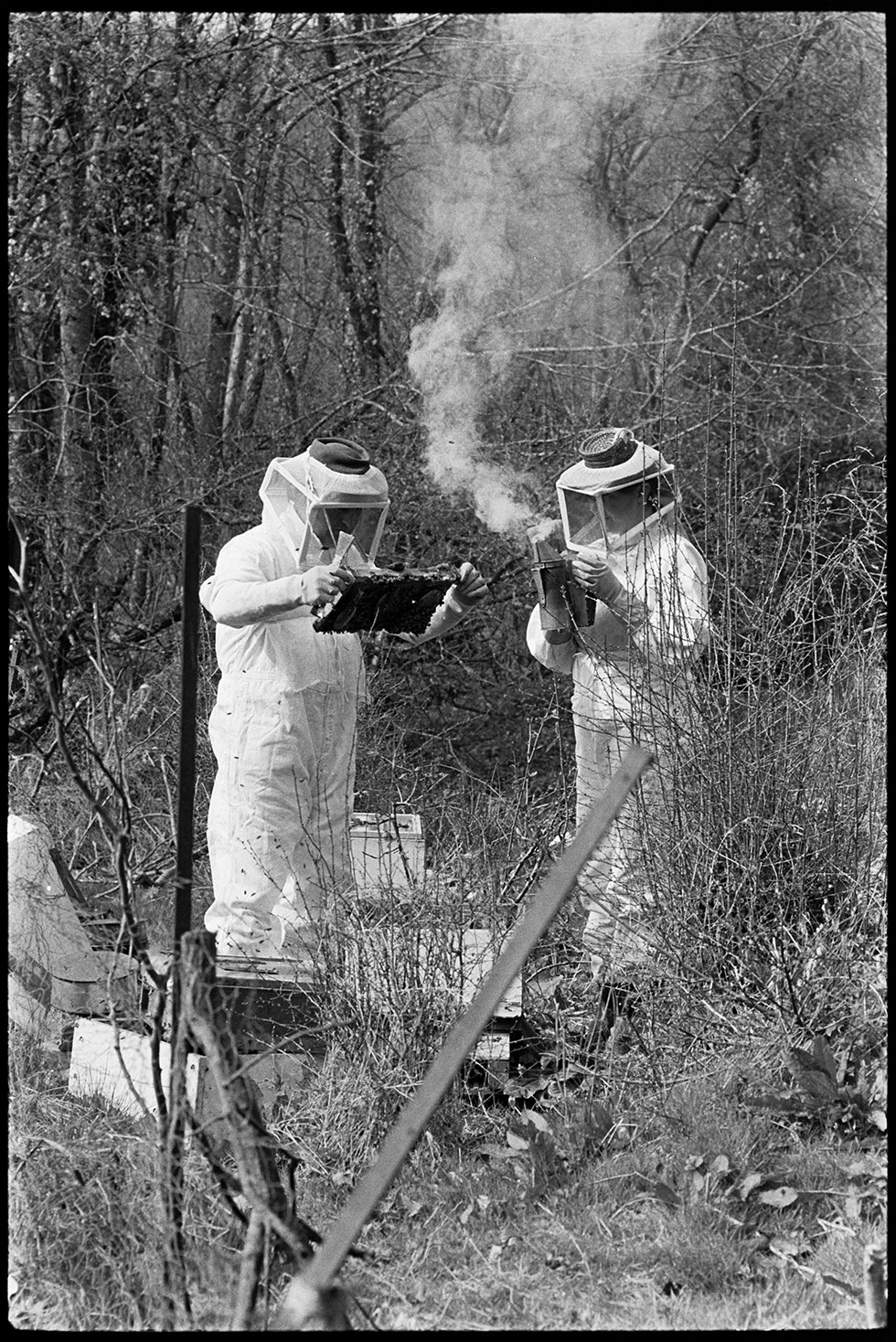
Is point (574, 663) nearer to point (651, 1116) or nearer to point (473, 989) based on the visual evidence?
point (473, 989)

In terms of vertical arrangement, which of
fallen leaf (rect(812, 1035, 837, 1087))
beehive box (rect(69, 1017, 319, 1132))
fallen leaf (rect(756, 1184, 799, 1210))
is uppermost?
fallen leaf (rect(812, 1035, 837, 1087))

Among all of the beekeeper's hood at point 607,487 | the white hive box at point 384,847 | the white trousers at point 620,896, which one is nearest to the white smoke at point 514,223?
the beekeeper's hood at point 607,487

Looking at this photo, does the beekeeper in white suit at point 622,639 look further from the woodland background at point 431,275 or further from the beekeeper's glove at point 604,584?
the woodland background at point 431,275

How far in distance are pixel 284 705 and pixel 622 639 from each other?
147 cm

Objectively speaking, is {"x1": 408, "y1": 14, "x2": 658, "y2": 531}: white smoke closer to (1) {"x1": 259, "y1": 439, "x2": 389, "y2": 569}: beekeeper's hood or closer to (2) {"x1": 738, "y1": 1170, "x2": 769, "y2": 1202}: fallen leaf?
(1) {"x1": 259, "y1": 439, "x2": 389, "y2": 569}: beekeeper's hood

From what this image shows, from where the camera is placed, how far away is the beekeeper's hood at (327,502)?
5.32m

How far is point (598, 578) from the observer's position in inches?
215

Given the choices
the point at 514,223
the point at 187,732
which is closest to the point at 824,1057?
the point at 187,732

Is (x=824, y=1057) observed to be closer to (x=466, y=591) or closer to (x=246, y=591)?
(x=466, y=591)

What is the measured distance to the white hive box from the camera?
17.3 ft

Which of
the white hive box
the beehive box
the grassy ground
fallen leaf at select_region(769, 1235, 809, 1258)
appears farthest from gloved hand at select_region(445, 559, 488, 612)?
fallen leaf at select_region(769, 1235, 809, 1258)

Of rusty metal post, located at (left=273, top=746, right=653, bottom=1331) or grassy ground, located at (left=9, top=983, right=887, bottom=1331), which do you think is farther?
grassy ground, located at (left=9, top=983, right=887, bottom=1331)

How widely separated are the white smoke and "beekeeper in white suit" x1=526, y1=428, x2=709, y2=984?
494 centimetres

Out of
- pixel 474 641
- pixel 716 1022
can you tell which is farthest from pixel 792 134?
pixel 716 1022
